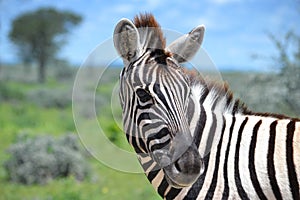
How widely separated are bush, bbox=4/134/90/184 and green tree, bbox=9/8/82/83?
22.9 metres

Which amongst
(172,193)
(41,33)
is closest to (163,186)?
(172,193)

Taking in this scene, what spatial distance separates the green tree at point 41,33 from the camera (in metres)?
31.0

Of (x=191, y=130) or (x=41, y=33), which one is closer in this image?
(x=191, y=130)

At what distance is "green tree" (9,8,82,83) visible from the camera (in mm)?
30984

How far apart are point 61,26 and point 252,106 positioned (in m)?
25.1

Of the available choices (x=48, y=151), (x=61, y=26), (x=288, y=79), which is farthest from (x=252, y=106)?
(x=61, y=26)

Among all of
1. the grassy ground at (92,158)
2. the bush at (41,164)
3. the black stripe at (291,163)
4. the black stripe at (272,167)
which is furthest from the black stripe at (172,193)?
the bush at (41,164)

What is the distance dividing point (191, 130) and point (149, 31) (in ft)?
2.13

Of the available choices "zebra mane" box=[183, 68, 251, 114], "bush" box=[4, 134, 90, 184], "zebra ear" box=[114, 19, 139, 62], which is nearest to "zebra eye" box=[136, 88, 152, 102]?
"zebra ear" box=[114, 19, 139, 62]

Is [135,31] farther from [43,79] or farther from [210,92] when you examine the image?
[43,79]

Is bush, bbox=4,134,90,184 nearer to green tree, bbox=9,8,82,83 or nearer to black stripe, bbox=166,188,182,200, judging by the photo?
black stripe, bbox=166,188,182,200

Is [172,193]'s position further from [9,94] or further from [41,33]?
[41,33]

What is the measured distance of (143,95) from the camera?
106 inches

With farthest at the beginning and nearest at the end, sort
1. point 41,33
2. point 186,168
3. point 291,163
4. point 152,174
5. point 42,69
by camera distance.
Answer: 1. point 42,69
2. point 41,33
3. point 152,174
4. point 291,163
5. point 186,168
